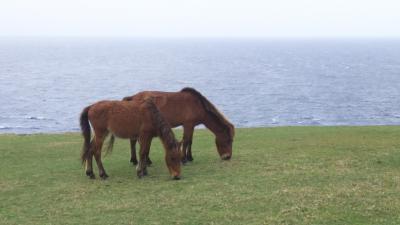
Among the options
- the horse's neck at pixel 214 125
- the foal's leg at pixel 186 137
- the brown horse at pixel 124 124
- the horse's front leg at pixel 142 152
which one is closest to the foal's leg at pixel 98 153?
the brown horse at pixel 124 124

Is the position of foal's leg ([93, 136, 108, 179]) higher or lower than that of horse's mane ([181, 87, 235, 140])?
lower

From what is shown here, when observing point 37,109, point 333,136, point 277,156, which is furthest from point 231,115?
Answer: point 277,156

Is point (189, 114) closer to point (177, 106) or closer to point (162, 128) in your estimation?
point (177, 106)

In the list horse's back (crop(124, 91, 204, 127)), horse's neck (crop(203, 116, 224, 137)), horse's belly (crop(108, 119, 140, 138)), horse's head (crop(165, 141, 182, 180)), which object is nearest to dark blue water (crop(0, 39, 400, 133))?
horse's back (crop(124, 91, 204, 127))

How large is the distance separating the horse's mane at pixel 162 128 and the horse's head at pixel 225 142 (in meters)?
2.59

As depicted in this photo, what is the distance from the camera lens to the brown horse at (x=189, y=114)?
14422 millimetres

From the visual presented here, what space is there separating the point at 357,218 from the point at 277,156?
6.46 m

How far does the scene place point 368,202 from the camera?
394 inches

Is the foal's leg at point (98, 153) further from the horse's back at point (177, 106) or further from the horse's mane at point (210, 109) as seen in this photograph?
the horse's mane at point (210, 109)

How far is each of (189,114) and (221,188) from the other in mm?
3521

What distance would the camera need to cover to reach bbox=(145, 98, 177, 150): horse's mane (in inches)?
498

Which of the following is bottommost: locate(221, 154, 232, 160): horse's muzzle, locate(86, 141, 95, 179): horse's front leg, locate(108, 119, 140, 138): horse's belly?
locate(221, 154, 232, 160): horse's muzzle

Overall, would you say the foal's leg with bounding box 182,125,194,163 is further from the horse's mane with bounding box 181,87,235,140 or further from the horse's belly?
the horse's belly

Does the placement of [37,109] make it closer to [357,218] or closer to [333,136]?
[333,136]
